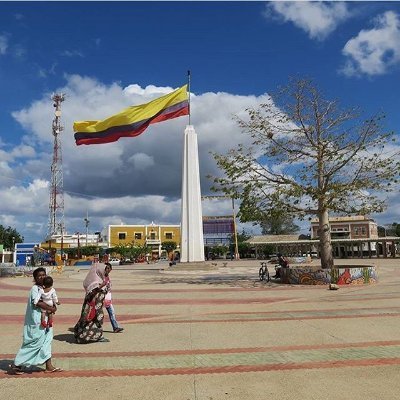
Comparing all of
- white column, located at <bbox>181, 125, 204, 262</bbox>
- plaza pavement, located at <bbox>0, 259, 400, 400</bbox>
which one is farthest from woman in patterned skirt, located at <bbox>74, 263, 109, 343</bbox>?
white column, located at <bbox>181, 125, 204, 262</bbox>

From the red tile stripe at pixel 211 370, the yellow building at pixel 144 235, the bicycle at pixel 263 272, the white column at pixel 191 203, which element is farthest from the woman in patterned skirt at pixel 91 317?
the yellow building at pixel 144 235

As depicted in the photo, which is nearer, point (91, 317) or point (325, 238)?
point (91, 317)

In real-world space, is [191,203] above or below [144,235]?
below

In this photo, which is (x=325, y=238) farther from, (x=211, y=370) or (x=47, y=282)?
(x=47, y=282)

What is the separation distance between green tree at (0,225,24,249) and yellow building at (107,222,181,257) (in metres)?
22.4

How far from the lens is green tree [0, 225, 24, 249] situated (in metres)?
109

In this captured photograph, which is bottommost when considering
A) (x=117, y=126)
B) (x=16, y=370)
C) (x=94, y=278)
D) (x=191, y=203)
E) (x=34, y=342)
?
(x=16, y=370)

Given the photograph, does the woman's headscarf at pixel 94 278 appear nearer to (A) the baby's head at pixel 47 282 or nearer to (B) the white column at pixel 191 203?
(A) the baby's head at pixel 47 282

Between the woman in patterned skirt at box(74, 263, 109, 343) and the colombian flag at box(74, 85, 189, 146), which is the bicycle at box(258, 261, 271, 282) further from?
the woman in patterned skirt at box(74, 263, 109, 343)

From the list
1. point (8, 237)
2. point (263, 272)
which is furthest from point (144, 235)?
point (263, 272)

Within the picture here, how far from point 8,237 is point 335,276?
10382 cm

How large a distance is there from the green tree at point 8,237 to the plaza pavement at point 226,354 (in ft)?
334

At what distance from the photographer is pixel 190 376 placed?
6520 millimetres

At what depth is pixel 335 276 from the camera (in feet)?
70.3
